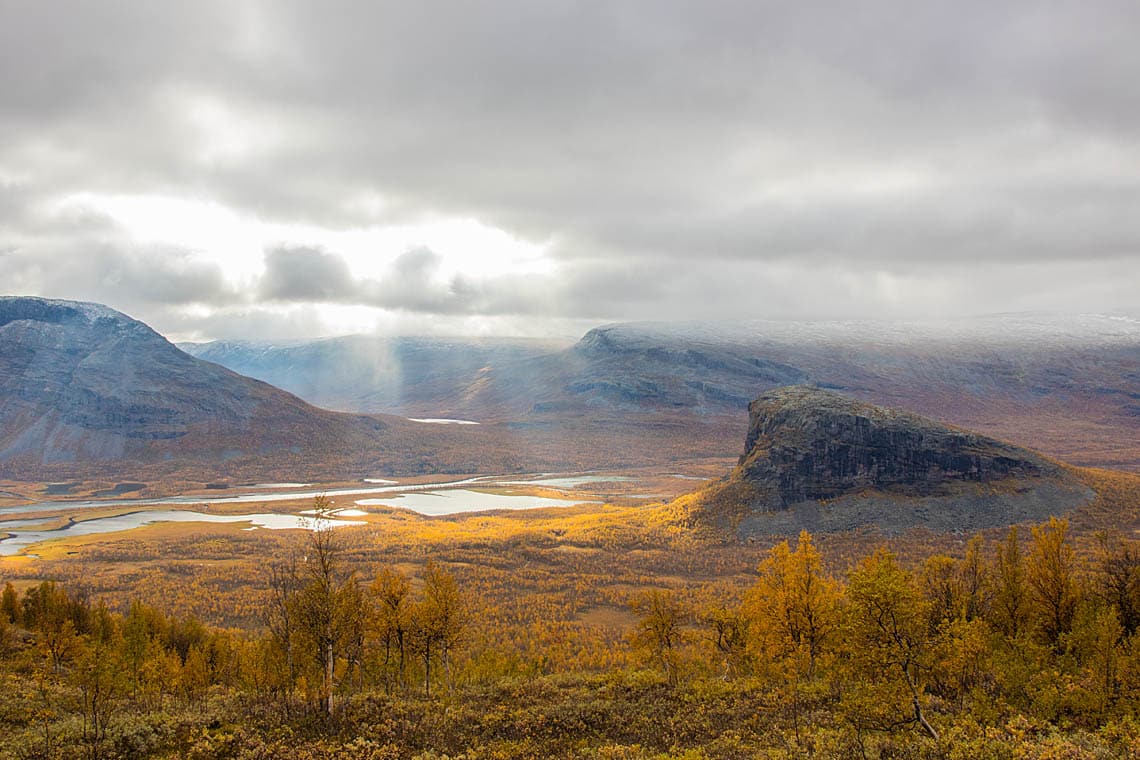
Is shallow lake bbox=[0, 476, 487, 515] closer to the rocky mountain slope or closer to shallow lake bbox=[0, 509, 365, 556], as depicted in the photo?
shallow lake bbox=[0, 509, 365, 556]

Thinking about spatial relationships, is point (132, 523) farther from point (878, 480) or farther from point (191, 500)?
point (878, 480)

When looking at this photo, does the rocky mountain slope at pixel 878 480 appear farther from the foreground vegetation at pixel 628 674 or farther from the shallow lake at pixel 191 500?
the shallow lake at pixel 191 500

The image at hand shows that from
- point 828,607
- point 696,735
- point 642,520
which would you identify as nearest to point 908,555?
point 642,520

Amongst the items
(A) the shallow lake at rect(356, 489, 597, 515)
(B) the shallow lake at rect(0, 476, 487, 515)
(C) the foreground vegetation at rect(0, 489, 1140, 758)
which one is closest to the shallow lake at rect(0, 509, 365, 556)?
(B) the shallow lake at rect(0, 476, 487, 515)

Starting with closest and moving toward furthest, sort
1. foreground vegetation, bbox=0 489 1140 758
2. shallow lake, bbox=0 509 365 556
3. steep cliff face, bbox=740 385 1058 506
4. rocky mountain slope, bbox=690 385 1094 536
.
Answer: foreground vegetation, bbox=0 489 1140 758 → rocky mountain slope, bbox=690 385 1094 536 → steep cliff face, bbox=740 385 1058 506 → shallow lake, bbox=0 509 365 556

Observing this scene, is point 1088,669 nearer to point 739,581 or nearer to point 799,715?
point 799,715
